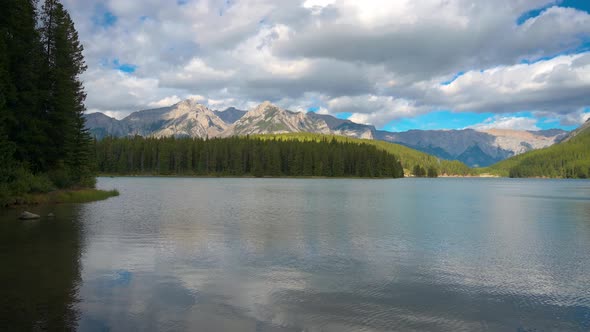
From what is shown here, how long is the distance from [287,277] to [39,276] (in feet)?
38.0

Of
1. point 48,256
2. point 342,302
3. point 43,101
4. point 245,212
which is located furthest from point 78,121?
point 342,302

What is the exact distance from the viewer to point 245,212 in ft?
160

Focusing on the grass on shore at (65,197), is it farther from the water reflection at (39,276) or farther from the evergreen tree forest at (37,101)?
the water reflection at (39,276)

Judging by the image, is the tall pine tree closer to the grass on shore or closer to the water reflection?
the grass on shore

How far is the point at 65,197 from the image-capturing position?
55.5 metres

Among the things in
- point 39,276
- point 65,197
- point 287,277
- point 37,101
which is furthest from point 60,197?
point 287,277

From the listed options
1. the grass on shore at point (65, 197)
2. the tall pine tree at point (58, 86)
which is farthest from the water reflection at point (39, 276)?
the tall pine tree at point (58, 86)

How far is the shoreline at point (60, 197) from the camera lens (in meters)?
47.0

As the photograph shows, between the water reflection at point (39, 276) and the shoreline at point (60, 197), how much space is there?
48.9 ft

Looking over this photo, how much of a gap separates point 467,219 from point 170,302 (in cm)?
3987

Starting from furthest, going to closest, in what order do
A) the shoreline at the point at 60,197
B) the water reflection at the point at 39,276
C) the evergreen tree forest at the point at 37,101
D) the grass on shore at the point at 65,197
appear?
1. the grass on shore at the point at 65,197
2. the shoreline at the point at 60,197
3. the evergreen tree forest at the point at 37,101
4. the water reflection at the point at 39,276

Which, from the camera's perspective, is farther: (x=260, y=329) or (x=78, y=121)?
(x=78, y=121)

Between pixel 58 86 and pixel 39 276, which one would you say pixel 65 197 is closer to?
pixel 58 86

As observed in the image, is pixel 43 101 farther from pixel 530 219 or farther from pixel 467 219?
pixel 530 219
